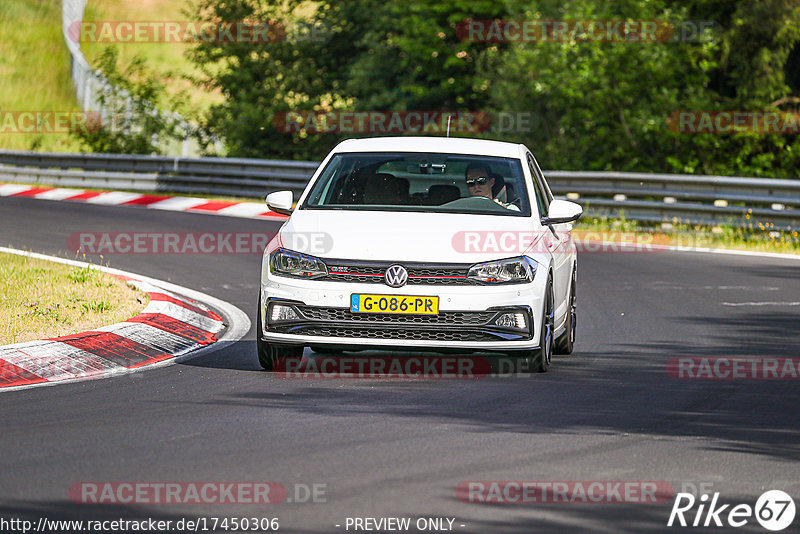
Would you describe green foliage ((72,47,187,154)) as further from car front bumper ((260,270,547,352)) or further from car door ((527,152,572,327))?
car front bumper ((260,270,547,352))

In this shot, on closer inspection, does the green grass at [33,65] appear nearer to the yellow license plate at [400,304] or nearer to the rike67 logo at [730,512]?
the yellow license plate at [400,304]

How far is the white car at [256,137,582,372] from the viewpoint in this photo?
9.23m

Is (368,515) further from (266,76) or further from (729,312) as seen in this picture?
(266,76)

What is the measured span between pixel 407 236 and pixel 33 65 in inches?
2581

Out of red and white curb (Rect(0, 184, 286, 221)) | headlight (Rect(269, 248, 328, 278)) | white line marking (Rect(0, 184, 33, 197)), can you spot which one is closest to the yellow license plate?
headlight (Rect(269, 248, 328, 278))

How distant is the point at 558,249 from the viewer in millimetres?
10422

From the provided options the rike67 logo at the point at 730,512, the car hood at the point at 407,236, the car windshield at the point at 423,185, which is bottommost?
the rike67 logo at the point at 730,512

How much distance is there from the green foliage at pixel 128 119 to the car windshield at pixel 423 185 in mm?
25027

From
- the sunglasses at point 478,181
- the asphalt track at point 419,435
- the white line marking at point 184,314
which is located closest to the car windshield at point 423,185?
the sunglasses at point 478,181

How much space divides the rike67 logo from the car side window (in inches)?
180

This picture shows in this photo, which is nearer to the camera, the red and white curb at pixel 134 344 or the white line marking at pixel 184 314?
the red and white curb at pixel 134 344

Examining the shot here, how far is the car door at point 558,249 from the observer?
10.1 m

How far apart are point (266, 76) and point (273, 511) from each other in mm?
36583

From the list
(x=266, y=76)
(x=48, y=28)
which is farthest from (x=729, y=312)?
(x=48, y=28)
